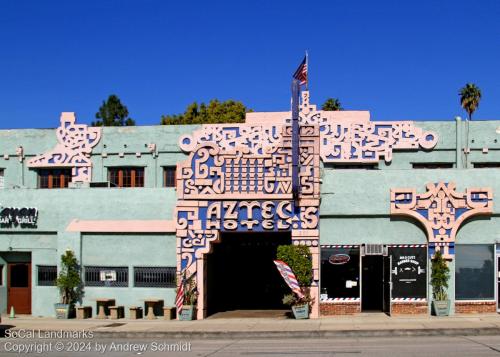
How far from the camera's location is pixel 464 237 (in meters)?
25.0

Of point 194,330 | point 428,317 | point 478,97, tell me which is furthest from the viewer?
point 478,97

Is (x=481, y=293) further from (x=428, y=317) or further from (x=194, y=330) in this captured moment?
(x=194, y=330)

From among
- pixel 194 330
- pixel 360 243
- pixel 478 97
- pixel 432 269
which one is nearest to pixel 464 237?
pixel 432 269

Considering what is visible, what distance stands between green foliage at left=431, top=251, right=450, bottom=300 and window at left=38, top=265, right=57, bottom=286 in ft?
45.9

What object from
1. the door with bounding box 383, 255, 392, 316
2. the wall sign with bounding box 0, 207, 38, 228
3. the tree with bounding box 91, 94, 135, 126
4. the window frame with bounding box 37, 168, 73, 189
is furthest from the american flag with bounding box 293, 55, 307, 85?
the tree with bounding box 91, 94, 135, 126

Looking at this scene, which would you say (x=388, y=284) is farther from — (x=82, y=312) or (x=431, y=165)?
(x=82, y=312)

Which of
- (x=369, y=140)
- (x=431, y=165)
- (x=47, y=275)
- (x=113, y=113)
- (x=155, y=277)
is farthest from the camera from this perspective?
(x=113, y=113)

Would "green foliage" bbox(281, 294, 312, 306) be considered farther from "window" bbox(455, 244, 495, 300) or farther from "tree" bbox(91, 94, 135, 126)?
"tree" bbox(91, 94, 135, 126)

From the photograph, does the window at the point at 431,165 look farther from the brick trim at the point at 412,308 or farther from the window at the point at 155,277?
the window at the point at 155,277

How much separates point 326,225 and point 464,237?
4806 millimetres

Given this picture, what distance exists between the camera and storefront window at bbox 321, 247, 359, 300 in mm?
25422

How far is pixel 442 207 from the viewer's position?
24922 mm

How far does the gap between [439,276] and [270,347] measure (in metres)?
8.21

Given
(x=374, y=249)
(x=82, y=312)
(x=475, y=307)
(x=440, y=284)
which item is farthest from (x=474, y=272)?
(x=82, y=312)
